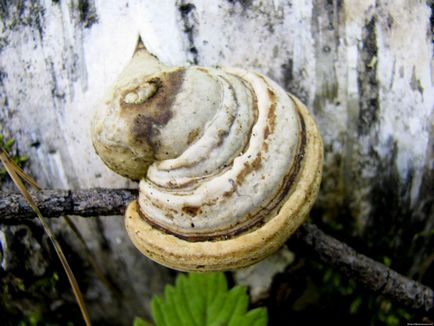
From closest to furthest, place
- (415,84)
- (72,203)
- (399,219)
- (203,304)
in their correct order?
(72,203), (415,84), (203,304), (399,219)

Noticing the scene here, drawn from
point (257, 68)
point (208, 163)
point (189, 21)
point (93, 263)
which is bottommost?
point (93, 263)

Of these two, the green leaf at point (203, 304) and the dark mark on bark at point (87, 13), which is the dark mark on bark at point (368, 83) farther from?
the dark mark on bark at point (87, 13)

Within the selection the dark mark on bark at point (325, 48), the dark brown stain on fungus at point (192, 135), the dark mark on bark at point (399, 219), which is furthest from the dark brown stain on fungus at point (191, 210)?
the dark mark on bark at point (399, 219)

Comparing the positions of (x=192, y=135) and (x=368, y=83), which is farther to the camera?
(x=368, y=83)

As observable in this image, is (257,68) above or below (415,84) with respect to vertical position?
above

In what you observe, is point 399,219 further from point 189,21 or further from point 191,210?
point 189,21

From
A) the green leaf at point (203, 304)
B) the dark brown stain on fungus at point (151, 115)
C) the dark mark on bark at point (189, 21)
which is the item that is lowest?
the green leaf at point (203, 304)

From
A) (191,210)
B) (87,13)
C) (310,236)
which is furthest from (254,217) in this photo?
(87,13)
